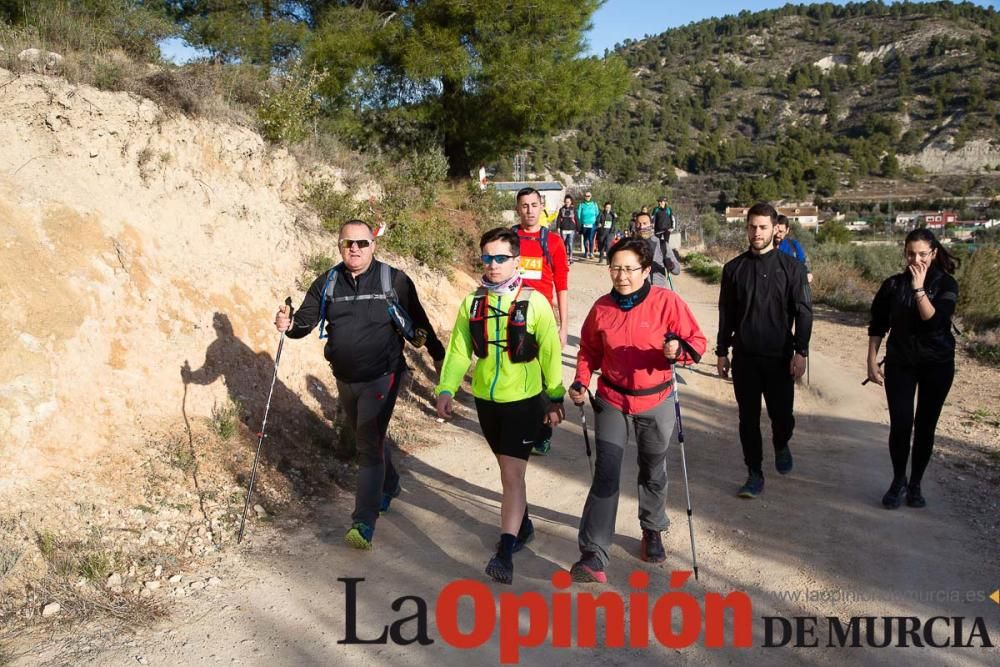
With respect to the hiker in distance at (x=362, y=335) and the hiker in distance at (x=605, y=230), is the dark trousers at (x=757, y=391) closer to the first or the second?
the hiker in distance at (x=362, y=335)

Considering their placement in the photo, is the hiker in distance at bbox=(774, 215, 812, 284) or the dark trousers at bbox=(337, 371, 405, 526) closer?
the dark trousers at bbox=(337, 371, 405, 526)

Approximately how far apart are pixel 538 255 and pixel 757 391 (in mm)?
2235

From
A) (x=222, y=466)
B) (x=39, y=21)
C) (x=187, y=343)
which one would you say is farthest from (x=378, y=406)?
(x=39, y=21)

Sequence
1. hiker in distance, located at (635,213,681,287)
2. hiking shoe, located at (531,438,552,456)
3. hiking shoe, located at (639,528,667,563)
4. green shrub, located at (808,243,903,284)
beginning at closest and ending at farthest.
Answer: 1. hiking shoe, located at (639,528,667,563)
2. hiking shoe, located at (531,438,552,456)
3. hiker in distance, located at (635,213,681,287)
4. green shrub, located at (808,243,903,284)

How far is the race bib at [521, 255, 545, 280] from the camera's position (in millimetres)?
6590

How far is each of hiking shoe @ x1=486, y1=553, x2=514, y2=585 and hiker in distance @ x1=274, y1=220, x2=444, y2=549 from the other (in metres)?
0.95

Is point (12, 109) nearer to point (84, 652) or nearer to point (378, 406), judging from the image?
point (378, 406)

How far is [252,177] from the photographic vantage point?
29.5 feet

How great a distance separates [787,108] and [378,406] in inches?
3798

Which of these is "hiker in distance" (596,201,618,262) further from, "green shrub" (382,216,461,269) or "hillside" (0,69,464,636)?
"hillside" (0,69,464,636)

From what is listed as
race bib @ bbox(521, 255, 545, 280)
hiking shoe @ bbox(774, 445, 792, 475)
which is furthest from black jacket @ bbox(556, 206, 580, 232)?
hiking shoe @ bbox(774, 445, 792, 475)

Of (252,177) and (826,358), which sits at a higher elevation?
(252,177)

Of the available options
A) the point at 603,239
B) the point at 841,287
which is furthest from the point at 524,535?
the point at 603,239

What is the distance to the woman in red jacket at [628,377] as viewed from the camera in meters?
4.24
